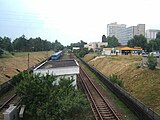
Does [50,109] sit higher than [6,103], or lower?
higher

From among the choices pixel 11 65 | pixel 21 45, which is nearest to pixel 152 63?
pixel 11 65

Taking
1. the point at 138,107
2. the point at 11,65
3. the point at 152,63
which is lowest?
the point at 138,107

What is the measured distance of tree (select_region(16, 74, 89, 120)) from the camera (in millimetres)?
12125

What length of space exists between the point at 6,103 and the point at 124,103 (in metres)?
12.0

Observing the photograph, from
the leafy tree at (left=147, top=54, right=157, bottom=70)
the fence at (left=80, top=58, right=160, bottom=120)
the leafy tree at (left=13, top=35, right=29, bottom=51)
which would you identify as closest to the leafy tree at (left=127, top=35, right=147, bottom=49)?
the leafy tree at (left=13, top=35, right=29, bottom=51)

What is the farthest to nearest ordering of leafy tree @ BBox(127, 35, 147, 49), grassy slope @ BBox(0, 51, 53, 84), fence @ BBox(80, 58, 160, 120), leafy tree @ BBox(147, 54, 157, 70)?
leafy tree @ BBox(127, 35, 147, 49)
grassy slope @ BBox(0, 51, 53, 84)
leafy tree @ BBox(147, 54, 157, 70)
fence @ BBox(80, 58, 160, 120)

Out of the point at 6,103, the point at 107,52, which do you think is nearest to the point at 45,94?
the point at 6,103

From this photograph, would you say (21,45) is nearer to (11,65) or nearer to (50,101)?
(11,65)

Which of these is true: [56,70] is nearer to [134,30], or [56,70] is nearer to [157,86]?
[157,86]

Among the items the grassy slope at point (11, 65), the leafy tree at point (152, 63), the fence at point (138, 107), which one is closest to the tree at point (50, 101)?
the fence at point (138, 107)

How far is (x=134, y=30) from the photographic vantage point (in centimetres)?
19038

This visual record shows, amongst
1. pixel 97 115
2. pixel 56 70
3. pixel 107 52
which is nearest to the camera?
pixel 97 115

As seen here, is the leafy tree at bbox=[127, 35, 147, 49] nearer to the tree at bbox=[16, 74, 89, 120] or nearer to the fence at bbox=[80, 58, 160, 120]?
the fence at bbox=[80, 58, 160, 120]

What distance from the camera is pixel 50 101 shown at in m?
13.3
